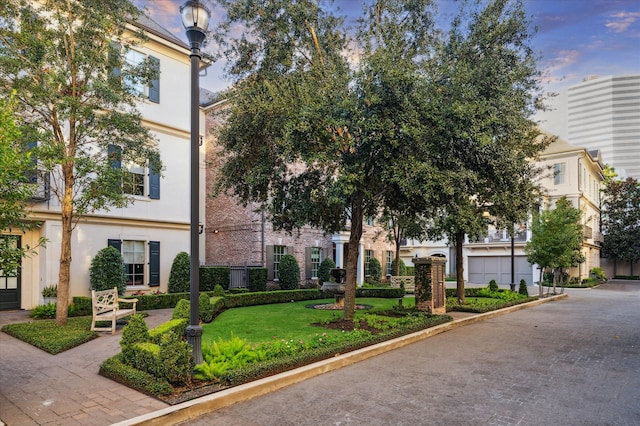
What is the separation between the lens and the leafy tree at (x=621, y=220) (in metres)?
43.7

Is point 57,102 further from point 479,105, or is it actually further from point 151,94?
point 479,105

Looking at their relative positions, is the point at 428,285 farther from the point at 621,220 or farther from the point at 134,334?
the point at 621,220

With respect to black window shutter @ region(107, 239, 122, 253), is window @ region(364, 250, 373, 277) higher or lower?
lower

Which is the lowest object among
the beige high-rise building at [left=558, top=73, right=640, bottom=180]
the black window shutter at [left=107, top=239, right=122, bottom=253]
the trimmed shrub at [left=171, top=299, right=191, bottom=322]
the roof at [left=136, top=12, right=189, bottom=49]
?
the trimmed shrub at [left=171, top=299, right=191, bottom=322]

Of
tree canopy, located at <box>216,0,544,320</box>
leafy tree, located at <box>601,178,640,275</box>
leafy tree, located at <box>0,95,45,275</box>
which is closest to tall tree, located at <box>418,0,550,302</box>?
tree canopy, located at <box>216,0,544,320</box>

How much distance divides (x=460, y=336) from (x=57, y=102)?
11397mm

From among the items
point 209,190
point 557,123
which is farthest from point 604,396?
point 557,123

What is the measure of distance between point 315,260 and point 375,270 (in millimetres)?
5464

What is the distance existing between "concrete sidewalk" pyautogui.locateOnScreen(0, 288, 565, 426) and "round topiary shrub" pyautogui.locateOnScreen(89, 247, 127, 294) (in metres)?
5.80

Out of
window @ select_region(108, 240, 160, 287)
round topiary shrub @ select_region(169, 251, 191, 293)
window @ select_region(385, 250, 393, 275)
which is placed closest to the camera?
window @ select_region(108, 240, 160, 287)

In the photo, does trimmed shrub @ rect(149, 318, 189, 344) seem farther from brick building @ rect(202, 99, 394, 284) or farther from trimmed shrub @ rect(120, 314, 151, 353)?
brick building @ rect(202, 99, 394, 284)

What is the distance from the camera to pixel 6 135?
481cm

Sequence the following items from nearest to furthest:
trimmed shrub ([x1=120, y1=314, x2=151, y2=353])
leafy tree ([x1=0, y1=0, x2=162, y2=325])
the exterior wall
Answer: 1. trimmed shrub ([x1=120, y1=314, x2=151, y2=353])
2. leafy tree ([x1=0, y1=0, x2=162, y2=325])
3. the exterior wall

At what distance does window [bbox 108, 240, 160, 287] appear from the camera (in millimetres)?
16000
